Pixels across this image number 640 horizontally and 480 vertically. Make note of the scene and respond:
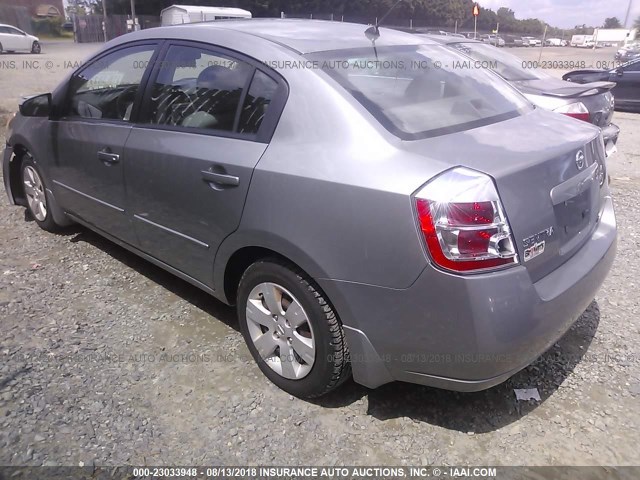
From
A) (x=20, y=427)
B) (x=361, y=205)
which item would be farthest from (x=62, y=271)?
(x=361, y=205)

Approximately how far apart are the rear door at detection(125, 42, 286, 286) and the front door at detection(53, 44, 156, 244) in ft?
0.60

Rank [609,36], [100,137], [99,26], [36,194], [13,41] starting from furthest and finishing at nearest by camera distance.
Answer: [609,36] < [99,26] < [13,41] < [36,194] < [100,137]

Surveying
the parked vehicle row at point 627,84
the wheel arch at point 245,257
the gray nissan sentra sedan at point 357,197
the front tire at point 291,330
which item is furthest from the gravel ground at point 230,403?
the parked vehicle row at point 627,84

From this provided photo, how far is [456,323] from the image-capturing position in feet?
6.26

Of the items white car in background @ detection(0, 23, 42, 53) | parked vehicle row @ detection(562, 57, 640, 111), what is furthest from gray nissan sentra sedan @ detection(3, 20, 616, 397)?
white car in background @ detection(0, 23, 42, 53)

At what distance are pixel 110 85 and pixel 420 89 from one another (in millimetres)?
2208

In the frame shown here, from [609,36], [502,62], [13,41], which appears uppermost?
[609,36]

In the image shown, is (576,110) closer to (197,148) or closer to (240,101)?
(240,101)

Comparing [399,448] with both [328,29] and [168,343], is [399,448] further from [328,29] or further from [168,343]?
[328,29]

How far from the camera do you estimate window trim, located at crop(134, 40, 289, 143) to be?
237 centimetres

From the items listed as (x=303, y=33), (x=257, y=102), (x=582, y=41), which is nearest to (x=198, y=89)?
(x=257, y=102)

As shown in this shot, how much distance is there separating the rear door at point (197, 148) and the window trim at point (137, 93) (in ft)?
0.27

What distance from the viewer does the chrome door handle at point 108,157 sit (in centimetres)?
315

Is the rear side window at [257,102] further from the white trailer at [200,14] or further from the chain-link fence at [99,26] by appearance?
the chain-link fence at [99,26]
